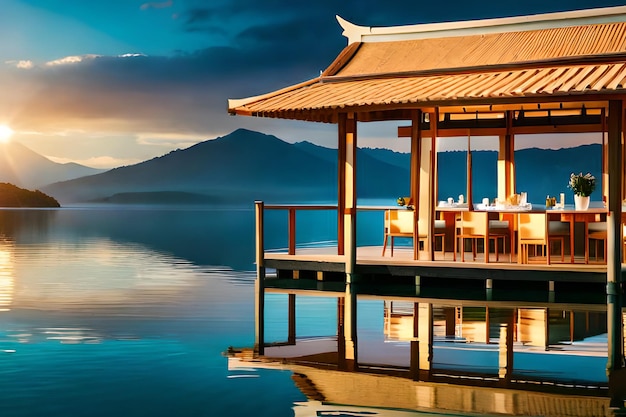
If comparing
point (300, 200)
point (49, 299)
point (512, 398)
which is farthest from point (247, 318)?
point (300, 200)

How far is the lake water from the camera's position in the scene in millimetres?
7168

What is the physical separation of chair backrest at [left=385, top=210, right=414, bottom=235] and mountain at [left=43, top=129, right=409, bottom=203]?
11828 centimetres

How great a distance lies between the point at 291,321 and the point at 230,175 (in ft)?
462

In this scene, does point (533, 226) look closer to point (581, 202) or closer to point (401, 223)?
point (581, 202)

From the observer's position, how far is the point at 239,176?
15288 cm

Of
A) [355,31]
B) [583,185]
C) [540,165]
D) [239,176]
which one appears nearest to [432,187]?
[583,185]

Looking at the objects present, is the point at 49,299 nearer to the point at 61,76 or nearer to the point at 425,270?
the point at 425,270

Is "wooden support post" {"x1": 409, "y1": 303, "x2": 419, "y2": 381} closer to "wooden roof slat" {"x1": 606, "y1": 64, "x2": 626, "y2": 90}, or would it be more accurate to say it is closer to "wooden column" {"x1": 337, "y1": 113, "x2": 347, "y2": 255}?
"wooden roof slat" {"x1": 606, "y1": 64, "x2": 626, "y2": 90}

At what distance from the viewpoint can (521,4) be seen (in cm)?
5394

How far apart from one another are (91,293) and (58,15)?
61.8m

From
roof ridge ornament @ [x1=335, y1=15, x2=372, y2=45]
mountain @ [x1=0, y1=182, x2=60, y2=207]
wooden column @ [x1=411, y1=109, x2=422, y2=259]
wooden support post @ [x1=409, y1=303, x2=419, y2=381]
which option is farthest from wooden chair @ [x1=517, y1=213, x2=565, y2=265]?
mountain @ [x1=0, y1=182, x2=60, y2=207]

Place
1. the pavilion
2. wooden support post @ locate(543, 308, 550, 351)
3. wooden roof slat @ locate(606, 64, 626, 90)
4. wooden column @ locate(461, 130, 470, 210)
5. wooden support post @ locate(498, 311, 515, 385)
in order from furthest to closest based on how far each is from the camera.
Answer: wooden column @ locate(461, 130, 470, 210) < the pavilion < wooden roof slat @ locate(606, 64, 626, 90) < wooden support post @ locate(543, 308, 550, 351) < wooden support post @ locate(498, 311, 515, 385)

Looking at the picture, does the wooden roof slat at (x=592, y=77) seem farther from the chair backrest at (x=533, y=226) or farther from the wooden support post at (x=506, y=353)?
the wooden support post at (x=506, y=353)

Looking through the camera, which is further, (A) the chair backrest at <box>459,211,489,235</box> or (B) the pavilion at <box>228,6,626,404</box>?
(A) the chair backrest at <box>459,211,489,235</box>
